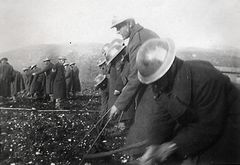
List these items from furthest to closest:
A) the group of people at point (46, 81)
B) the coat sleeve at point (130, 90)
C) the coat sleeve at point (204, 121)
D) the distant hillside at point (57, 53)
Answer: the group of people at point (46, 81), the distant hillside at point (57, 53), the coat sleeve at point (130, 90), the coat sleeve at point (204, 121)

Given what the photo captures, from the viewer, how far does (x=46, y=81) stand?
621 centimetres

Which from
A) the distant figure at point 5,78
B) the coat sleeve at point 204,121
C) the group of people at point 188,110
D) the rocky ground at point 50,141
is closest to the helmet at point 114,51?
the rocky ground at point 50,141

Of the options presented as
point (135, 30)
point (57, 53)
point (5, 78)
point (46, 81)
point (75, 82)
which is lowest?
point (75, 82)

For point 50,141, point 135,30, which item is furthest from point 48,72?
point 135,30

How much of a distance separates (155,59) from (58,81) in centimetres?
435

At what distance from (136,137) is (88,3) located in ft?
3.41

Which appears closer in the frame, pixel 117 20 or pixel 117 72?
pixel 117 20

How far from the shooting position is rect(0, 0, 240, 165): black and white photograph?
1.64 metres

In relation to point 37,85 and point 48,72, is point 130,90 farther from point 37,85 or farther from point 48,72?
point 37,85

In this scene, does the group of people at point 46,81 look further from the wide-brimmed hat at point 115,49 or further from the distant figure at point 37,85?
the wide-brimmed hat at point 115,49

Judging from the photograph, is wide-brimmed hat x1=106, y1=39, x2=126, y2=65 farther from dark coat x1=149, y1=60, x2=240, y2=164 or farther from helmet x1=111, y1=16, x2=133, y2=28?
dark coat x1=149, y1=60, x2=240, y2=164

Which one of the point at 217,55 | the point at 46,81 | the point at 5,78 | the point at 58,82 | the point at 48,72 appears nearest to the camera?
the point at 217,55

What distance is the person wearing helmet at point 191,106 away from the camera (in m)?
1.60

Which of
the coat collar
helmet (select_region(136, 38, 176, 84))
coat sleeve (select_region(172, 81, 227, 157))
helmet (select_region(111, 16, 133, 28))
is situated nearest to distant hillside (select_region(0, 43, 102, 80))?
helmet (select_region(111, 16, 133, 28))
